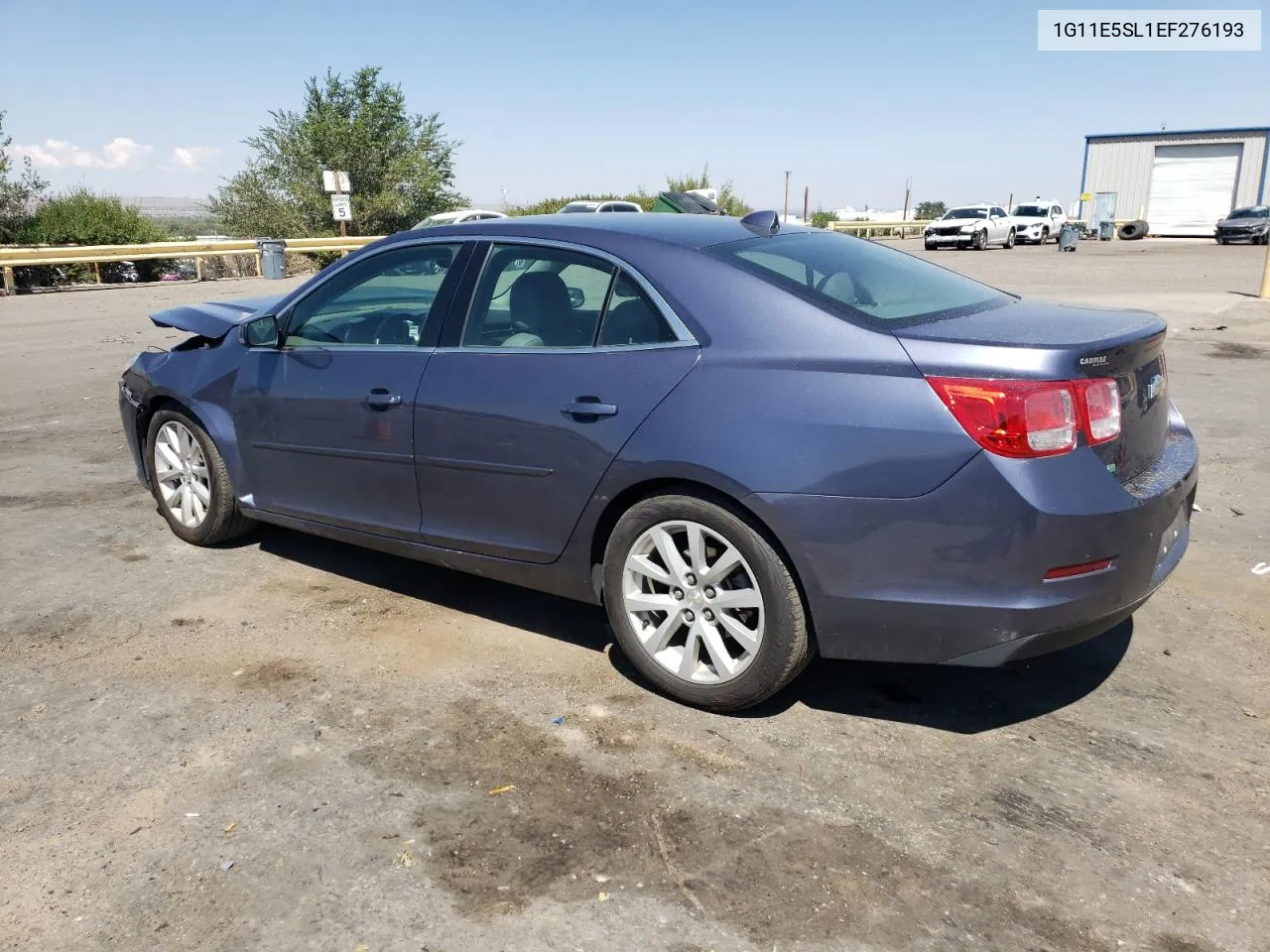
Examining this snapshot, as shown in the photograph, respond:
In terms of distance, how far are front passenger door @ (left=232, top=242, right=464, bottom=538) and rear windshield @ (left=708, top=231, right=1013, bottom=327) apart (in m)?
1.24

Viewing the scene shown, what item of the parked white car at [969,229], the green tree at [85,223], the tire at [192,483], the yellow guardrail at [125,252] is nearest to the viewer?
the tire at [192,483]

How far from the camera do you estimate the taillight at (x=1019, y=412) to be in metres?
2.79

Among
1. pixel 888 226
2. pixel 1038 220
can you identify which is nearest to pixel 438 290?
pixel 1038 220

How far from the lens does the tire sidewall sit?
15.9ft

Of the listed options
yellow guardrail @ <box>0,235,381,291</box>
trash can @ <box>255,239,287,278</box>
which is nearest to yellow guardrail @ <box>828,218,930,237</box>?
yellow guardrail @ <box>0,235,381,291</box>

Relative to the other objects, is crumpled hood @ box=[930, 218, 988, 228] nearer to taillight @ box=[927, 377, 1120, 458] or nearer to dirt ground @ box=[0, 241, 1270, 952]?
dirt ground @ box=[0, 241, 1270, 952]

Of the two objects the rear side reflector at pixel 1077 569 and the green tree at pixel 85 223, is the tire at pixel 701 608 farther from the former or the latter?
the green tree at pixel 85 223

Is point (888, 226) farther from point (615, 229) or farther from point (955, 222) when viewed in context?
point (615, 229)

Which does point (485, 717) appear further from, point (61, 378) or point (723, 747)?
point (61, 378)

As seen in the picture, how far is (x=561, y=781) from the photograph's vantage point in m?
2.98

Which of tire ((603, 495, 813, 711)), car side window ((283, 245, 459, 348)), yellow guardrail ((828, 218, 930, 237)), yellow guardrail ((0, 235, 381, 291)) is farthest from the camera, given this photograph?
yellow guardrail ((828, 218, 930, 237))

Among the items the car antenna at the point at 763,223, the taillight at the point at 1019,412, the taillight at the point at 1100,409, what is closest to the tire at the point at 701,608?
the taillight at the point at 1019,412

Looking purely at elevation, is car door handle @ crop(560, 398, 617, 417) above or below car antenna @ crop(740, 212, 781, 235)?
below

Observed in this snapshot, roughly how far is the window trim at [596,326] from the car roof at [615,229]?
0.03m
